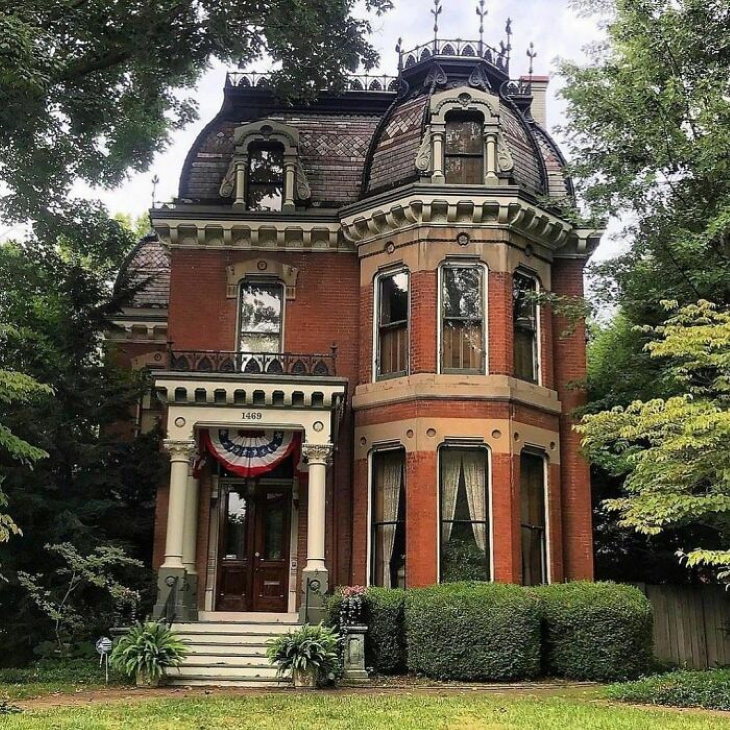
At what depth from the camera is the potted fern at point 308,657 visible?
480 inches

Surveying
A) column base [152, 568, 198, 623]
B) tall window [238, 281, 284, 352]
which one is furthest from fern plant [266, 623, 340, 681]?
tall window [238, 281, 284, 352]

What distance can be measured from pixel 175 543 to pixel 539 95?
584 inches

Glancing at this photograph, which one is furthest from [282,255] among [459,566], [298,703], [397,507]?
[298,703]

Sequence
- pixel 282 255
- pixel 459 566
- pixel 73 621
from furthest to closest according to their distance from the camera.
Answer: pixel 282 255
pixel 459 566
pixel 73 621

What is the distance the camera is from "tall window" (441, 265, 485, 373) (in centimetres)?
1656

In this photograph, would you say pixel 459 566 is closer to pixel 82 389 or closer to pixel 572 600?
pixel 572 600

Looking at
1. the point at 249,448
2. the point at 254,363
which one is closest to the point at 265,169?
the point at 254,363

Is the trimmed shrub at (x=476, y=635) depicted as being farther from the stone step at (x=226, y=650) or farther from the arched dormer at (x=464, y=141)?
the arched dormer at (x=464, y=141)

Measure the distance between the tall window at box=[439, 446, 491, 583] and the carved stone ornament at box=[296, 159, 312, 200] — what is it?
641 cm

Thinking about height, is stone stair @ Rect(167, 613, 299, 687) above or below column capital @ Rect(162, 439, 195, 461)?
below

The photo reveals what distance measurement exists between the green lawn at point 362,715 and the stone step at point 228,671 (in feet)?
6.21

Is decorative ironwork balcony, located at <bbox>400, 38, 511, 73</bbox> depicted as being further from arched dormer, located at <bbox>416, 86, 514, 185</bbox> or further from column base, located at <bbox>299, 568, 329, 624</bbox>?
column base, located at <bbox>299, 568, 329, 624</bbox>

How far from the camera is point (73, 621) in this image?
14.5 metres

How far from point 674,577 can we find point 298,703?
38.4ft
